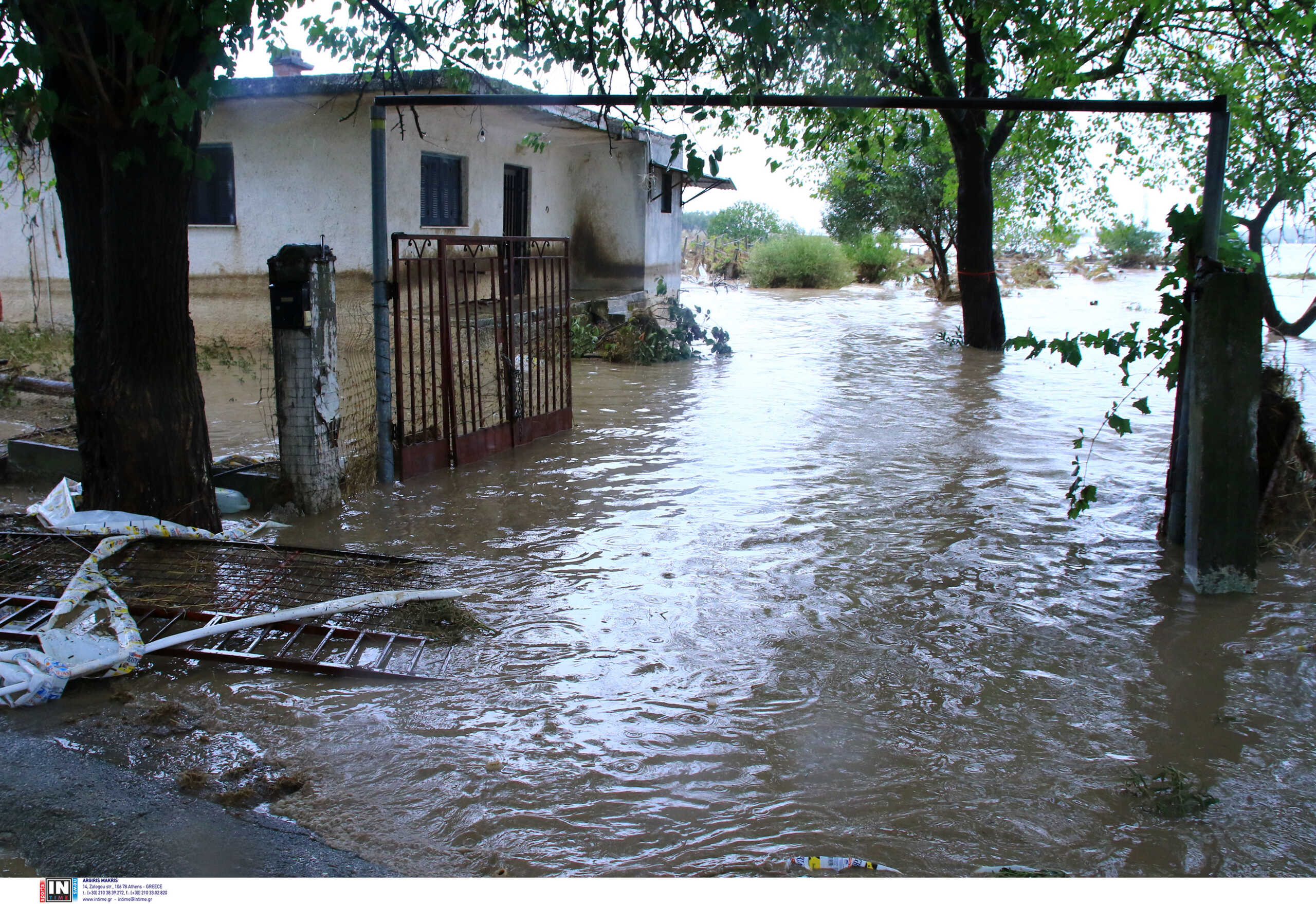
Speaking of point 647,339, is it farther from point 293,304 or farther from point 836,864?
point 836,864

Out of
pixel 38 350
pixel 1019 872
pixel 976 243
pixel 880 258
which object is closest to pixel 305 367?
pixel 1019 872

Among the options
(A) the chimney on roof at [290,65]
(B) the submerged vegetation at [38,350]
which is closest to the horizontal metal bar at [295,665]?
(B) the submerged vegetation at [38,350]

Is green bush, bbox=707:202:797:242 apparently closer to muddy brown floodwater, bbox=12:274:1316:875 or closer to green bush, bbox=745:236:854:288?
green bush, bbox=745:236:854:288

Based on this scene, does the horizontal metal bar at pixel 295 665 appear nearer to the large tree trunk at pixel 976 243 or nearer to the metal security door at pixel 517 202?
the metal security door at pixel 517 202

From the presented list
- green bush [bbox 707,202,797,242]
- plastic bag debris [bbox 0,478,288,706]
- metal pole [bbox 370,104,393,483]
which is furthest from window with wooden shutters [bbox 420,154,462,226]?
green bush [bbox 707,202,797,242]

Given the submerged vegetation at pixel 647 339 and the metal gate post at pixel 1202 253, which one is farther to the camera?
the submerged vegetation at pixel 647 339

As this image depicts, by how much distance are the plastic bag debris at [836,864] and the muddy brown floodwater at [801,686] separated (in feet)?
0.21

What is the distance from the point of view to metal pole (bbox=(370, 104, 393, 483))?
710 centimetres

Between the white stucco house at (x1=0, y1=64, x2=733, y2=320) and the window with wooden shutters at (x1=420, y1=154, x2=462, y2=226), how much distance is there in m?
0.02

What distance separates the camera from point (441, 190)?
14016 mm

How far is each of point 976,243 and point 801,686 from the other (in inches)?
524

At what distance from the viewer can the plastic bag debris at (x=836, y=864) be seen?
2.98 m

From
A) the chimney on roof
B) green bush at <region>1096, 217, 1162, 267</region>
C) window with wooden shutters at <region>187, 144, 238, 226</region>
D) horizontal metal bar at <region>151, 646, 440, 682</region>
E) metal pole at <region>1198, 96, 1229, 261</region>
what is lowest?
horizontal metal bar at <region>151, 646, 440, 682</region>

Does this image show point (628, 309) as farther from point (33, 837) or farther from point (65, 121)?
point (33, 837)
